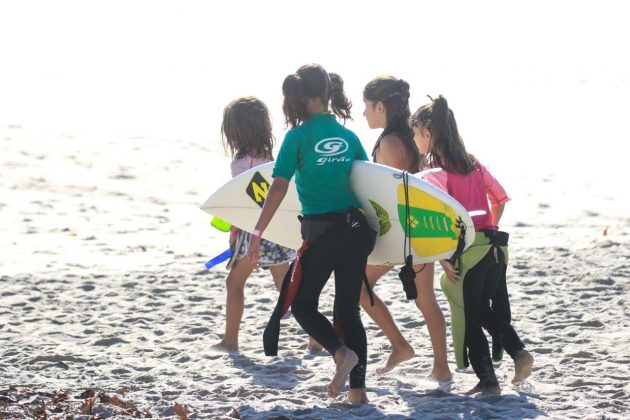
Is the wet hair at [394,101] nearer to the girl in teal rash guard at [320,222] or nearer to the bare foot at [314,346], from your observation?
the girl in teal rash guard at [320,222]

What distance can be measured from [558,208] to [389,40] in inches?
515

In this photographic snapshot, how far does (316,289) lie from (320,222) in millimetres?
299

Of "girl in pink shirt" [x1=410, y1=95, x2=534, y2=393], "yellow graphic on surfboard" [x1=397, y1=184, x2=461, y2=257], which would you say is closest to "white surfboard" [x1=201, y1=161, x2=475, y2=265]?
"yellow graphic on surfboard" [x1=397, y1=184, x2=461, y2=257]

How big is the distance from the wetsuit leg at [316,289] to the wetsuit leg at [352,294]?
0.25 feet

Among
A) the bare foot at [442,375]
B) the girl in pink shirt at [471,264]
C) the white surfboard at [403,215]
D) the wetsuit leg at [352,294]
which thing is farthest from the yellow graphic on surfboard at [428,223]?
the bare foot at [442,375]

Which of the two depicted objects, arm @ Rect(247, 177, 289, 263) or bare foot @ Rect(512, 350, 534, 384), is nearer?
arm @ Rect(247, 177, 289, 263)

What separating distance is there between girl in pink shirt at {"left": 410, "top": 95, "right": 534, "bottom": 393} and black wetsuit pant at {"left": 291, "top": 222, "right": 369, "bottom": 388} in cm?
52

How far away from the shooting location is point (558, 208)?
12086 mm

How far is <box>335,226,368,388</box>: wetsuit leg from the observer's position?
475 centimetres

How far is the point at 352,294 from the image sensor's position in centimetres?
477

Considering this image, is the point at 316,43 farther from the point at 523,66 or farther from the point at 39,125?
the point at 39,125

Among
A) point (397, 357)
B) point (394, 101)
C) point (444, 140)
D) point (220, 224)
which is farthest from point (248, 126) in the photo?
point (397, 357)

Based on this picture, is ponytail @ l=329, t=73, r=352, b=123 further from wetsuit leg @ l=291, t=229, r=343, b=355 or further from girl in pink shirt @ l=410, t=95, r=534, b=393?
wetsuit leg @ l=291, t=229, r=343, b=355

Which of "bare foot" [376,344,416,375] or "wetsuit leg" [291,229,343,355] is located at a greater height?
"wetsuit leg" [291,229,343,355]
